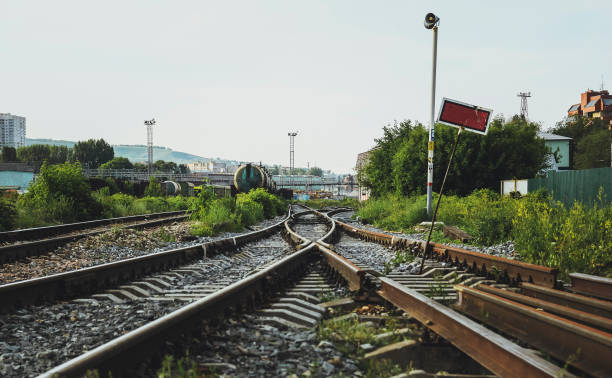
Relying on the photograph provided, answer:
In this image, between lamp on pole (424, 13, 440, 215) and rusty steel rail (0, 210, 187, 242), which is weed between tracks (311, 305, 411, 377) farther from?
lamp on pole (424, 13, 440, 215)

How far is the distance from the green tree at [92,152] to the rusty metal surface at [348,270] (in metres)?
140

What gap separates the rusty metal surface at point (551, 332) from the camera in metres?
2.09

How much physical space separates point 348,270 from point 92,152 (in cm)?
14500

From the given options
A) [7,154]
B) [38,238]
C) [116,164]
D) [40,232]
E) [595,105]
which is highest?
[595,105]

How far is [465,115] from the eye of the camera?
5.11m

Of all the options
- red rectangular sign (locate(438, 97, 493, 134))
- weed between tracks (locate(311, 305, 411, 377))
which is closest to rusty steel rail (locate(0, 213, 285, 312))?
weed between tracks (locate(311, 305, 411, 377))

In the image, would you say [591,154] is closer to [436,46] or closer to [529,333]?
[436,46]

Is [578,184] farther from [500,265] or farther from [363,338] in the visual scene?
[363,338]

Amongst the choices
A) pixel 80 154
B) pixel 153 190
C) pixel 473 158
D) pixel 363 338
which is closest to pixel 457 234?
pixel 363 338

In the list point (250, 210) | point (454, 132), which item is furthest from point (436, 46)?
A: point (250, 210)

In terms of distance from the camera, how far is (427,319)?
2957mm

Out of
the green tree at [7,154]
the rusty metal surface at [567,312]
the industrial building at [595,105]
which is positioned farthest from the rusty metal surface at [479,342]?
the green tree at [7,154]

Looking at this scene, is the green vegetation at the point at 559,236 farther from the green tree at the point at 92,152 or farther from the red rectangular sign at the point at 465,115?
the green tree at the point at 92,152

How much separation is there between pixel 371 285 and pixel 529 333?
161 centimetres
